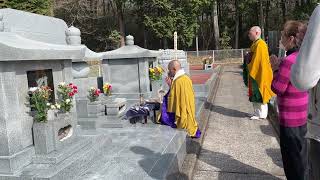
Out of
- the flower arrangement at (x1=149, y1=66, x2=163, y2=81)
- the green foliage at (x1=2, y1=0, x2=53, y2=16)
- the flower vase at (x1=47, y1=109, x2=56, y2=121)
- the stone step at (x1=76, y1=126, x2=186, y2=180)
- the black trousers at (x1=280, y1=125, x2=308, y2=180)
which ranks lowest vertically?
the stone step at (x1=76, y1=126, x2=186, y2=180)

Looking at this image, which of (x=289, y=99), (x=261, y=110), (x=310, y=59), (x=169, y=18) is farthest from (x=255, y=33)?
(x=169, y=18)

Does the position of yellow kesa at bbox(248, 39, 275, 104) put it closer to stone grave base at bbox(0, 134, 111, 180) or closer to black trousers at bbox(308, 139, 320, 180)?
stone grave base at bbox(0, 134, 111, 180)

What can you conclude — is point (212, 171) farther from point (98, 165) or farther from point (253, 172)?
point (98, 165)

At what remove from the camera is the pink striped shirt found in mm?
3346

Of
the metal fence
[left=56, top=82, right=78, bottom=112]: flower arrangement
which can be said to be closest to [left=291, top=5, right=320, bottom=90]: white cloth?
[left=56, top=82, right=78, bottom=112]: flower arrangement

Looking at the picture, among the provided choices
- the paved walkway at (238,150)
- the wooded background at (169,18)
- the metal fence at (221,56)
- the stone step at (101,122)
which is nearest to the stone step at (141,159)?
the paved walkway at (238,150)

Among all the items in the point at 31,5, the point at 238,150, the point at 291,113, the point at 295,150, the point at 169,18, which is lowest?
the point at 238,150

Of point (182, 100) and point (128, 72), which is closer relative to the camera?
point (182, 100)

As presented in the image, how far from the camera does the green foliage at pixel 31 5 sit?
19016 mm

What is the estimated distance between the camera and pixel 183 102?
5.43m

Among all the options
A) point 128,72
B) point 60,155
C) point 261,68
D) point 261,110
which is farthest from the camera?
point 128,72

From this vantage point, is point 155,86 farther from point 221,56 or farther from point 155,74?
point 221,56

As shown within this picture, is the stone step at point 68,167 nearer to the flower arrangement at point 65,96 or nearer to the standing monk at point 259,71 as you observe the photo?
the flower arrangement at point 65,96

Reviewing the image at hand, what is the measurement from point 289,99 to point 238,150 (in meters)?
2.23
